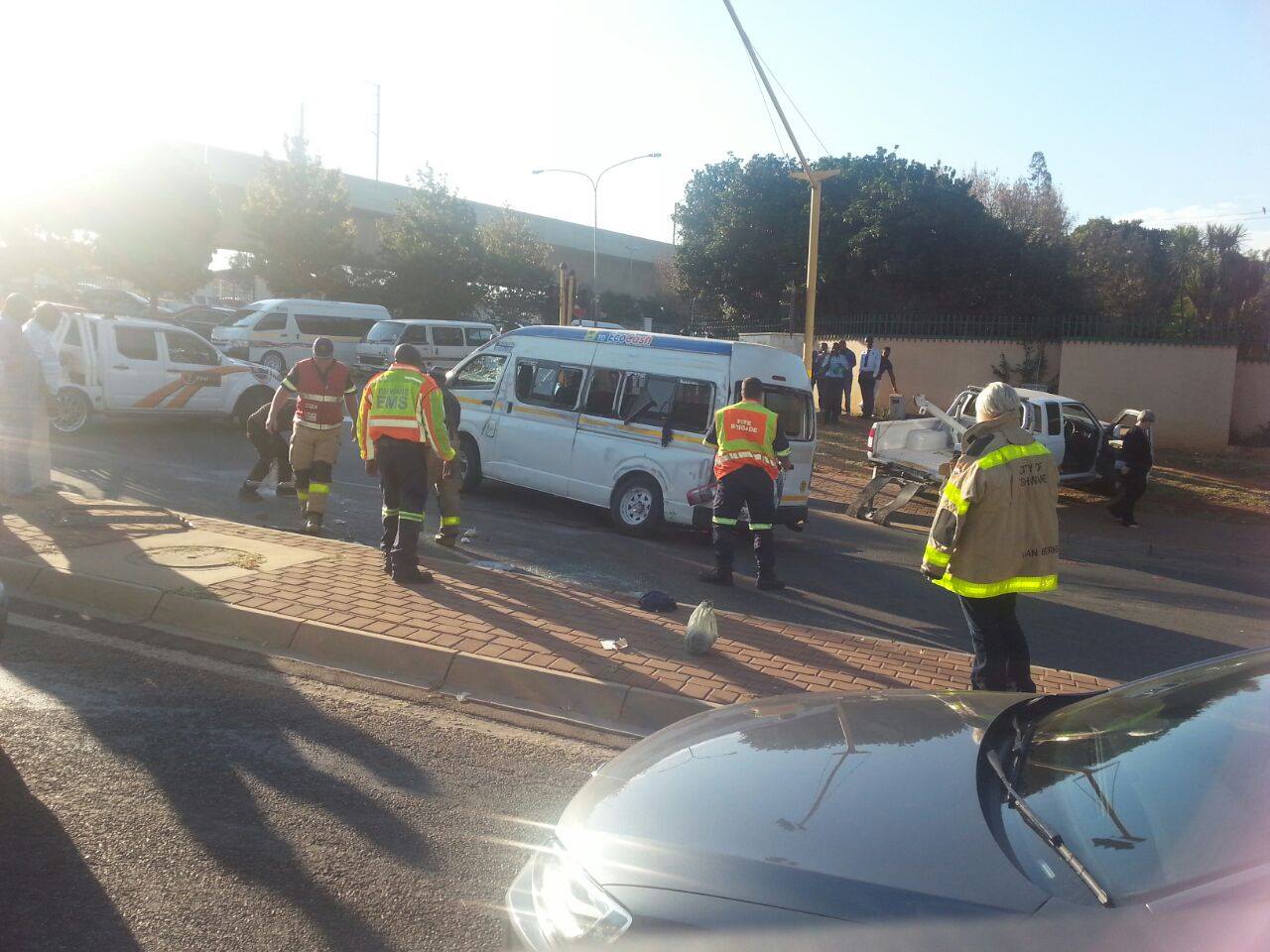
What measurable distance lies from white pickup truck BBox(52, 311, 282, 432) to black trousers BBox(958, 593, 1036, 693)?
1322 centimetres

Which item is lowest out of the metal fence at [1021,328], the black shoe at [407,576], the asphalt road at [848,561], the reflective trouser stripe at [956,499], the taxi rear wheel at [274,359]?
the asphalt road at [848,561]

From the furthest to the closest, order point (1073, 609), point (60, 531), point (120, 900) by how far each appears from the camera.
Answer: point (1073, 609)
point (60, 531)
point (120, 900)

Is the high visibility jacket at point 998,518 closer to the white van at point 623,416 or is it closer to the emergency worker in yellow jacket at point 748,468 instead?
the emergency worker in yellow jacket at point 748,468

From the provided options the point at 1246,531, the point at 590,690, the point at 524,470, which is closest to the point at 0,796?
the point at 590,690

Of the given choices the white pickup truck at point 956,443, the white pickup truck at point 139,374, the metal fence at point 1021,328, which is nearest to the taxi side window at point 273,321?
the white pickup truck at point 139,374

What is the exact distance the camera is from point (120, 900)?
334cm

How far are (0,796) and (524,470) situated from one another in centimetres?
837

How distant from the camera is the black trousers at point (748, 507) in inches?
339

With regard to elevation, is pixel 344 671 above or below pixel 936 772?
below

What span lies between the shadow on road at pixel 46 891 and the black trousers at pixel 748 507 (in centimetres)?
579

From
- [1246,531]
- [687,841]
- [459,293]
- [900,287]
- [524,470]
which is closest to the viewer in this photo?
[687,841]

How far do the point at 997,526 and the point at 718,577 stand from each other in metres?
3.87

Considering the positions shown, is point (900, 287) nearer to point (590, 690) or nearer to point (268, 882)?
point (590, 690)

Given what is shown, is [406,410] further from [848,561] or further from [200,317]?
[200,317]
